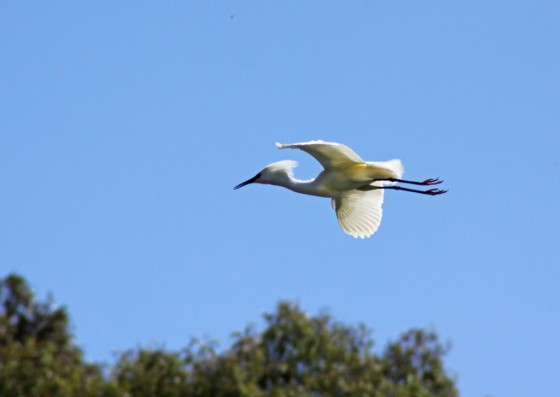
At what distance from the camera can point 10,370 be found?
19.0 m

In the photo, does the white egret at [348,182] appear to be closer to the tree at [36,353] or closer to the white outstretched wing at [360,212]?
the white outstretched wing at [360,212]

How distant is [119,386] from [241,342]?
1.95 metres

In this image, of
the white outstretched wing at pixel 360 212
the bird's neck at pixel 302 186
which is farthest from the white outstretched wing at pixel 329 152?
the white outstretched wing at pixel 360 212

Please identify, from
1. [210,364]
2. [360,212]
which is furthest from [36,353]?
[360,212]

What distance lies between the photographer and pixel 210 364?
65.6 feet

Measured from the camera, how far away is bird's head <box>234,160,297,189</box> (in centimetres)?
2250

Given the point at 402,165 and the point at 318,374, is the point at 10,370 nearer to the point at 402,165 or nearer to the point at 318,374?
the point at 318,374

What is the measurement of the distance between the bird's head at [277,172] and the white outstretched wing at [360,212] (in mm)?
1107

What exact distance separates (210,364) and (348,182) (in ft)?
12.3

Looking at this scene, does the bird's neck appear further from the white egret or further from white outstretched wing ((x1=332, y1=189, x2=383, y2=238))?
white outstretched wing ((x1=332, y1=189, x2=383, y2=238))

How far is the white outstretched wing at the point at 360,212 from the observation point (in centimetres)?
2336

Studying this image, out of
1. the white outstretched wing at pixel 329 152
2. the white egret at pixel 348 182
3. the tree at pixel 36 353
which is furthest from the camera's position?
the white egret at pixel 348 182

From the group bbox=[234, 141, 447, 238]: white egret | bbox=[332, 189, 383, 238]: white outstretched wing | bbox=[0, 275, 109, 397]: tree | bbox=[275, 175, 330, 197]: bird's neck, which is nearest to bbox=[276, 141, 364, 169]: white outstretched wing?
bbox=[234, 141, 447, 238]: white egret

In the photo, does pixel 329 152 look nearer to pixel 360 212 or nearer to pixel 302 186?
pixel 302 186
